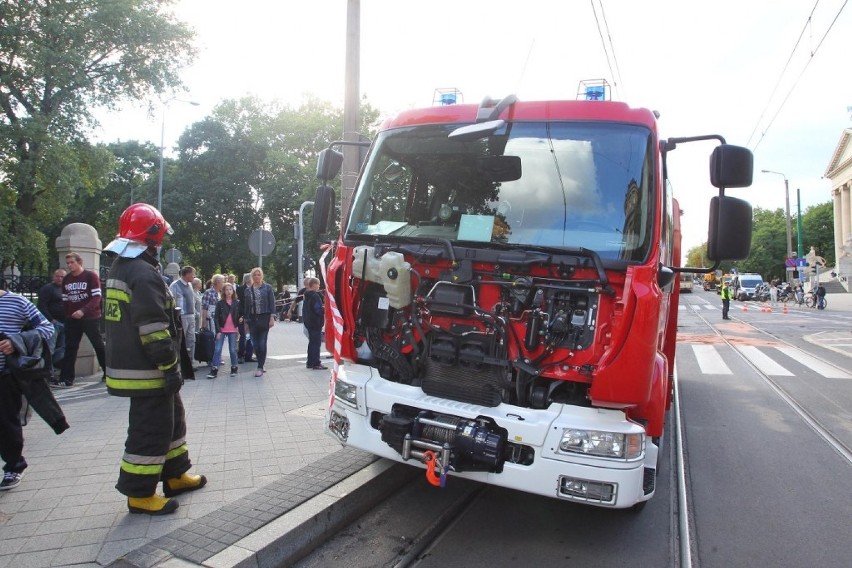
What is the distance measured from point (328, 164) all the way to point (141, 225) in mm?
1719

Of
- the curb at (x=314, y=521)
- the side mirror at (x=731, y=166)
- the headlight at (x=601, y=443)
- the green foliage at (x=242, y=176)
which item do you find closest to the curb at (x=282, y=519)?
the curb at (x=314, y=521)

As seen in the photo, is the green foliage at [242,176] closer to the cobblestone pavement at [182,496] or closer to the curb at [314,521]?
the cobblestone pavement at [182,496]

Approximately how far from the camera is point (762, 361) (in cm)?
1180

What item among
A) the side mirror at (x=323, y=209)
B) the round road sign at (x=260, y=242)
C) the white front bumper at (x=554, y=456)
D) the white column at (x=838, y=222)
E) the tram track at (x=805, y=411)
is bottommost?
the tram track at (x=805, y=411)

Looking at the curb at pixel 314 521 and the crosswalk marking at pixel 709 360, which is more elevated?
the curb at pixel 314 521

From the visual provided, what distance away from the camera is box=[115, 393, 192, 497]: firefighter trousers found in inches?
144

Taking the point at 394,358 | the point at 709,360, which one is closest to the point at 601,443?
the point at 394,358

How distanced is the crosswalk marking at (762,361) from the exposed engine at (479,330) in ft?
27.9

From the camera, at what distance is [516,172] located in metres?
4.11

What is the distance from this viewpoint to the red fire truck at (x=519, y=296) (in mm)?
3324

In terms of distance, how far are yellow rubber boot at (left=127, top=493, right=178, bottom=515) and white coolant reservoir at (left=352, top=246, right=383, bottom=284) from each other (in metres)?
1.89

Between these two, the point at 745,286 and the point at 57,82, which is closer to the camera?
the point at 57,82

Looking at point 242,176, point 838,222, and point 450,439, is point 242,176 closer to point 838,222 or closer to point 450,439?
point 450,439

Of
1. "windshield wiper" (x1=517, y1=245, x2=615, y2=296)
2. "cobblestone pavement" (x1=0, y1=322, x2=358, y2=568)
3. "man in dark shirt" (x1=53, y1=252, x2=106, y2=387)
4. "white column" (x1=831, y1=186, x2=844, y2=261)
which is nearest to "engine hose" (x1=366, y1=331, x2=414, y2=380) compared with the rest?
"cobblestone pavement" (x1=0, y1=322, x2=358, y2=568)
